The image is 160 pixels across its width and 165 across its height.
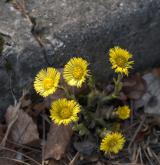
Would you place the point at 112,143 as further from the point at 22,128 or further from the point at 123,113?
the point at 22,128

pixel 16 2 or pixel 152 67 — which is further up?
pixel 16 2

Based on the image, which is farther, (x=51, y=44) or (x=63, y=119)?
(x=51, y=44)

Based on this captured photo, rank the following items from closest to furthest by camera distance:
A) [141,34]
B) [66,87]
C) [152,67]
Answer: [66,87] < [141,34] < [152,67]

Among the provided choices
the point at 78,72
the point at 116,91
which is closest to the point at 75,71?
the point at 78,72

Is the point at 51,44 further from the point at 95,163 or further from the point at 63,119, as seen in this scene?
the point at 95,163

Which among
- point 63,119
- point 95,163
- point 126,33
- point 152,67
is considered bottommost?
point 95,163

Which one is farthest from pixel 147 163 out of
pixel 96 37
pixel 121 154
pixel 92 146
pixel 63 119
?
pixel 96 37

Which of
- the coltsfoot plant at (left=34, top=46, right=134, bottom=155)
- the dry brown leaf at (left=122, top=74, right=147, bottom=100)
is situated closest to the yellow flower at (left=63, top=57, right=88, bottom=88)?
the coltsfoot plant at (left=34, top=46, right=134, bottom=155)

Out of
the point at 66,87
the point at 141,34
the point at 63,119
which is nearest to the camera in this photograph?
the point at 63,119
